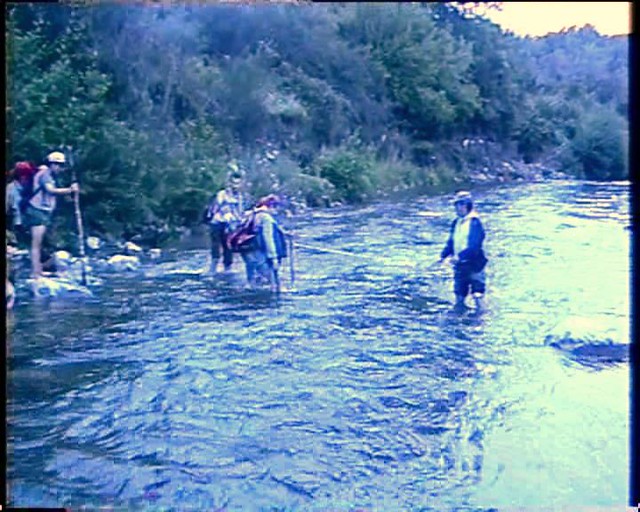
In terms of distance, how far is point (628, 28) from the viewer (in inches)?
130

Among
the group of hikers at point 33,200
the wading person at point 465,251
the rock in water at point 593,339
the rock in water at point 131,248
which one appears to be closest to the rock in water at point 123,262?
the rock in water at point 131,248

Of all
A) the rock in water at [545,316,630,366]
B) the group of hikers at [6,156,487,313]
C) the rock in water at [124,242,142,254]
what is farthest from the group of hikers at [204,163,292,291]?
the rock in water at [545,316,630,366]

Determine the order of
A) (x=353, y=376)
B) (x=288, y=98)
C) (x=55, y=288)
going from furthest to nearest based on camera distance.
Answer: (x=288, y=98), (x=55, y=288), (x=353, y=376)

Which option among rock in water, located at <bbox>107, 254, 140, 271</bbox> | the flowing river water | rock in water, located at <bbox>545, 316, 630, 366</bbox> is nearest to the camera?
the flowing river water

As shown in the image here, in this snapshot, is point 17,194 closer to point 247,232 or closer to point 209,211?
point 209,211

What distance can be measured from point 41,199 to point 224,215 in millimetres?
619

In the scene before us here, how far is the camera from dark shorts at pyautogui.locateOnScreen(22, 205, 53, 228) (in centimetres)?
340

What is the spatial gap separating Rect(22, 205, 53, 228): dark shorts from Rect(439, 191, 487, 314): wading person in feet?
4.43

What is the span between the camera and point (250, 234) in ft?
11.6

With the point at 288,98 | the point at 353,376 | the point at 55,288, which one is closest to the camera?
the point at 353,376

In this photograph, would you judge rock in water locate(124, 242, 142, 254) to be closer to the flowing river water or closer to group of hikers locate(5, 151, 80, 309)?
the flowing river water

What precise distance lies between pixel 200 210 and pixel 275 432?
88cm

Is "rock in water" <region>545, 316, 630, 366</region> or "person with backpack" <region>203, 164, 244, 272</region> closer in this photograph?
"rock in water" <region>545, 316, 630, 366</region>

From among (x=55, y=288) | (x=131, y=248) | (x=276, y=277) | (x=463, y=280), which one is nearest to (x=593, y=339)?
(x=463, y=280)
